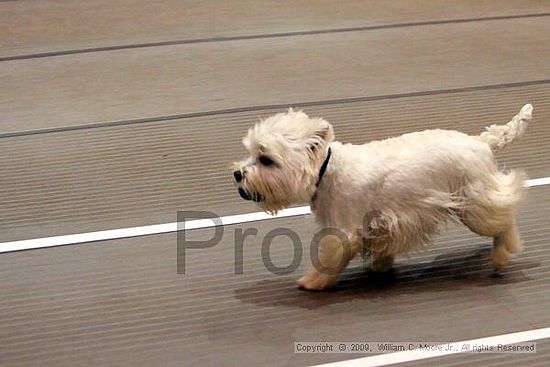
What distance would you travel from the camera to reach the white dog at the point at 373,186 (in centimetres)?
186

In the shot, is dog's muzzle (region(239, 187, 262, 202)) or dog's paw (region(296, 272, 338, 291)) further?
dog's paw (region(296, 272, 338, 291))

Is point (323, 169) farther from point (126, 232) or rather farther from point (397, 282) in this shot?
point (126, 232)

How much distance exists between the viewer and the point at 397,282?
2.08 m

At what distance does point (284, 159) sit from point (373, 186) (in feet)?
0.74

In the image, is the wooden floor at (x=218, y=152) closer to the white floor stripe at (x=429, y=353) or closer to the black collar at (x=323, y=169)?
the white floor stripe at (x=429, y=353)

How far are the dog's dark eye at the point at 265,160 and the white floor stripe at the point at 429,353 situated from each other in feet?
1.44

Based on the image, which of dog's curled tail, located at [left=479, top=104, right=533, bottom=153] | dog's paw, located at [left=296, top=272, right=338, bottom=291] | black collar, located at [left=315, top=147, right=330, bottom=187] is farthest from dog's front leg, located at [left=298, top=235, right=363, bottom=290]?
dog's curled tail, located at [left=479, top=104, right=533, bottom=153]

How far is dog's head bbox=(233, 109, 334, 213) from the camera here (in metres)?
1.84

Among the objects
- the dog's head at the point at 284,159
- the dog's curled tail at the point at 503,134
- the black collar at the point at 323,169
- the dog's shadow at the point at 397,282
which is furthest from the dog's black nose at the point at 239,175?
the dog's curled tail at the point at 503,134

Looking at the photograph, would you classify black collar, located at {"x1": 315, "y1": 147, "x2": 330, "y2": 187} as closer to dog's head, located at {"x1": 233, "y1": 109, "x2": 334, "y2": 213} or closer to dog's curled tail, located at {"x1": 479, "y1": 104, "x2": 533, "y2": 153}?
dog's head, located at {"x1": 233, "y1": 109, "x2": 334, "y2": 213}

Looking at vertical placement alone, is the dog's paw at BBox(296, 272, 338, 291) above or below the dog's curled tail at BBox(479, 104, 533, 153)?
below

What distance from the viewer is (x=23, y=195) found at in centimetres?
257

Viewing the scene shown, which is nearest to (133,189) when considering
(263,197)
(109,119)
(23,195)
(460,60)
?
(23,195)

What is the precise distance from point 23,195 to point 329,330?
1.15 m
